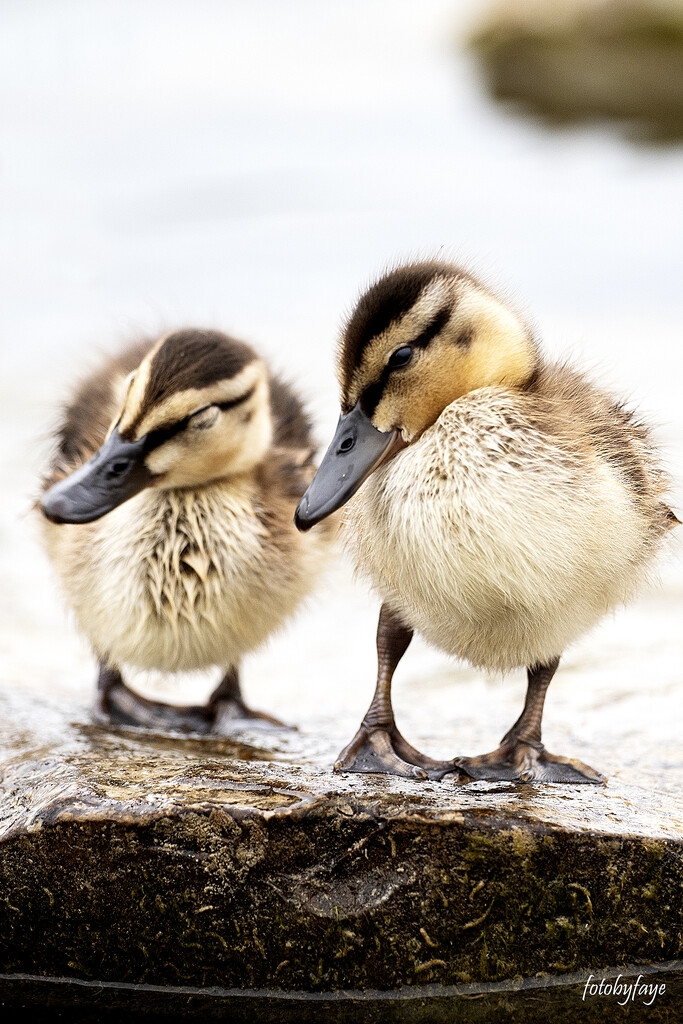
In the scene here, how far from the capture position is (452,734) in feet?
11.5

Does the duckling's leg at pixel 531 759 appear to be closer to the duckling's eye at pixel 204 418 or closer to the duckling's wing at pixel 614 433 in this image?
the duckling's wing at pixel 614 433

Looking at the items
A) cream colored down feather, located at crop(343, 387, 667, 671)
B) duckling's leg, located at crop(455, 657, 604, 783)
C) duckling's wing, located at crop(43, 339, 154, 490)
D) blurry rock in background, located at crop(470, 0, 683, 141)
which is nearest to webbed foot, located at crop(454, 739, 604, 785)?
duckling's leg, located at crop(455, 657, 604, 783)

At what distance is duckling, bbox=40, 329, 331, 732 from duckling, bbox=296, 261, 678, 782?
0.64m

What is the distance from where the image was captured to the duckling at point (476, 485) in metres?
2.54

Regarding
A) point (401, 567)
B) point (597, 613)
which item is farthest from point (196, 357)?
point (597, 613)

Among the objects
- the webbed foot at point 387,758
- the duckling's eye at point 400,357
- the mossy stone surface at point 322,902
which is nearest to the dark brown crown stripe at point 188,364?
the duckling's eye at point 400,357

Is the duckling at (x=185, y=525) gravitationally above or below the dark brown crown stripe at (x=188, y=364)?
below

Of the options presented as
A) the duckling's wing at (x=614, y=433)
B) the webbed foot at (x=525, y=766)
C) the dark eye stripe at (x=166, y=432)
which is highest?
the duckling's wing at (x=614, y=433)

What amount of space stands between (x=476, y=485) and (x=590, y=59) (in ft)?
68.5

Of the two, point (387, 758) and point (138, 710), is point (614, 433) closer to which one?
point (387, 758)

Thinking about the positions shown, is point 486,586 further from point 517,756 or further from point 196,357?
point 196,357

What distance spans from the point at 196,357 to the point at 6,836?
1.40 metres

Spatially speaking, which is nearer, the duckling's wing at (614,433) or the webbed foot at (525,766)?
the duckling's wing at (614,433)

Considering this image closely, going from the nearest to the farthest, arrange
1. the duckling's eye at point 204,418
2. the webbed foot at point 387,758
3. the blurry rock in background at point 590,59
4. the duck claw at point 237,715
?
the webbed foot at point 387,758, the duckling's eye at point 204,418, the duck claw at point 237,715, the blurry rock in background at point 590,59
